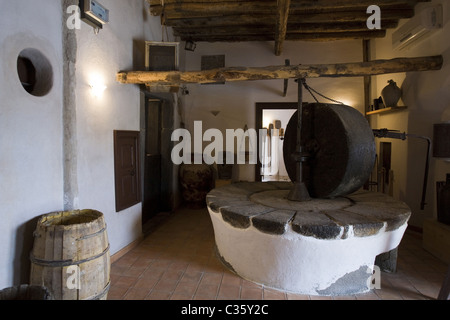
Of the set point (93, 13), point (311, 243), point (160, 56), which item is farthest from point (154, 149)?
point (311, 243)

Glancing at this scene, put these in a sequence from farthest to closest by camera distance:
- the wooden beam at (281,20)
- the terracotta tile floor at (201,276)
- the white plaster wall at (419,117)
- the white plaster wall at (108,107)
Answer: the wooden beam at (281,20), the white plaster wall at (419,117), the white plaster wall at (108,107), the terracotta tile floor at (201,276)

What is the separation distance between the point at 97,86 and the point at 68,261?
5.66 feet

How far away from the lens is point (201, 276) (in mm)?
2771

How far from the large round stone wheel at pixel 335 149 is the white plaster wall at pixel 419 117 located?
146 centimetres

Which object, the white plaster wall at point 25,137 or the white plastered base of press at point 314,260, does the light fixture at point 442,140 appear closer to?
the white plastered base of press at point 314,260

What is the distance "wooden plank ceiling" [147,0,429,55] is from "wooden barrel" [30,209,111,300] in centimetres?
344

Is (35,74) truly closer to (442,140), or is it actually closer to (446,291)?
(446,291)

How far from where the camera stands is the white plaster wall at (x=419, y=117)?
354cm

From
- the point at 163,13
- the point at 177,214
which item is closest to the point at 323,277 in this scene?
the point at 177,214

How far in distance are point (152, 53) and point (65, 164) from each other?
6.05 ft

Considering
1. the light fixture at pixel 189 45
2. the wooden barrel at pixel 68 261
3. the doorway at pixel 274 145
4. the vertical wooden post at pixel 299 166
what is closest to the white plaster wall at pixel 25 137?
the wooden barrel at pixel 68 261

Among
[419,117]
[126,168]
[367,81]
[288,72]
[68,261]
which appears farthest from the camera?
[367,81]

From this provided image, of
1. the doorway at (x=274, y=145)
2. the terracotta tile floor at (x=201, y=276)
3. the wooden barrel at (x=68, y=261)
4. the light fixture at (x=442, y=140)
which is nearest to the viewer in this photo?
the wooden barrel at (x=68, y=261)

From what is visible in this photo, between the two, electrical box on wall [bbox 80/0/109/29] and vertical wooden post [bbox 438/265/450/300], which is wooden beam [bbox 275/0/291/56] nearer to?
electrical box on wall [bbox 80/0/109/29]
